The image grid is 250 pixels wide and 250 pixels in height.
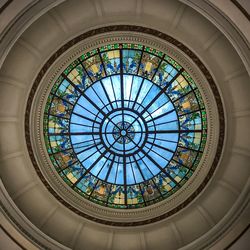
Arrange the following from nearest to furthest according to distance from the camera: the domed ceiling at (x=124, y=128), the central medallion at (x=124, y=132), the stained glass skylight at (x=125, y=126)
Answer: the domed ceiling at (x=124, y=128) → the stained glass skylight at (x=125, y=126) → the central medallion at (x=124, y=132)

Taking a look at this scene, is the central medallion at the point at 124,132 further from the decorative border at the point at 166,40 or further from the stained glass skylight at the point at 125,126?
the decorative border at the point at 166,40

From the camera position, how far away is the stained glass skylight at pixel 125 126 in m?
11.6

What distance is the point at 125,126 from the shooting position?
12.4 meters

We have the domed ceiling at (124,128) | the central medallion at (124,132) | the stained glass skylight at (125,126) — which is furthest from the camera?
the central medallion at (124,132)

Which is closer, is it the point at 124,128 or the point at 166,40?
the point at 166,40

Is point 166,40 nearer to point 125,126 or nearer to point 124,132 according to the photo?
point 125,126

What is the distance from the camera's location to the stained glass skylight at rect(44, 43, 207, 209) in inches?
457

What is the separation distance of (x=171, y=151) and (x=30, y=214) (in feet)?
18.1

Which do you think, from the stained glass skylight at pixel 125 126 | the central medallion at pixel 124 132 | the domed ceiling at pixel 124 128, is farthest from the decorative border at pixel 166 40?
the central medallion at pixel 124 132

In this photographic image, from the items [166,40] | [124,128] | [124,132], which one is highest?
[166,40]

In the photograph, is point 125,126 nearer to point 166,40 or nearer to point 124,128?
point 124,128

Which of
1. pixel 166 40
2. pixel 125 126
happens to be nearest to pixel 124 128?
pixel 125 126

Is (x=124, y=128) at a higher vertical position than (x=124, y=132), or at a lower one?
higher

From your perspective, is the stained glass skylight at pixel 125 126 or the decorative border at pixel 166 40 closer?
the decorative border at pixel 166 40
